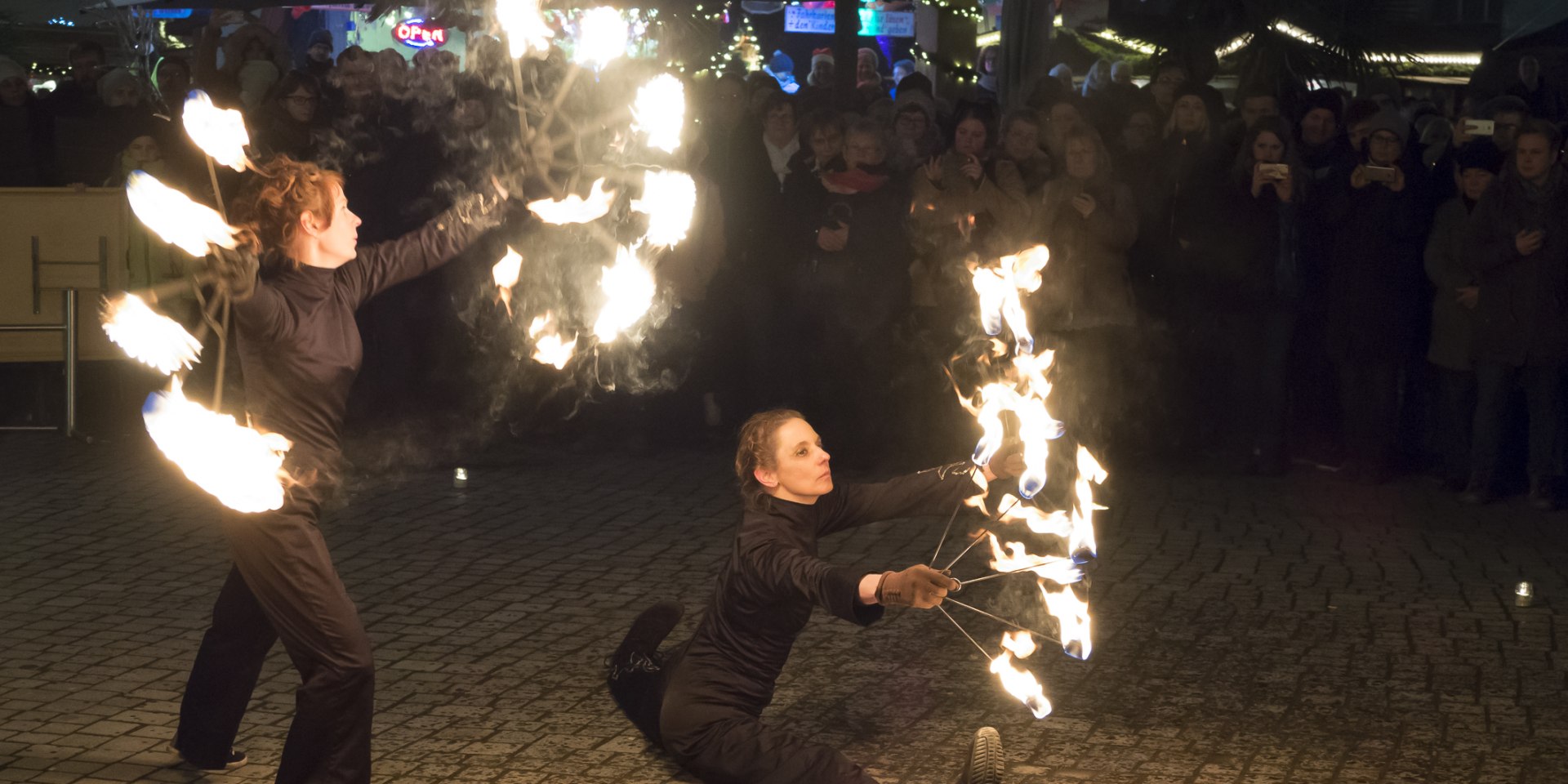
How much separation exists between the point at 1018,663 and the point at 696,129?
5.24 m

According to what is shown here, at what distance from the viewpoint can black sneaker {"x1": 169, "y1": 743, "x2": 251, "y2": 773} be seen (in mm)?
5273

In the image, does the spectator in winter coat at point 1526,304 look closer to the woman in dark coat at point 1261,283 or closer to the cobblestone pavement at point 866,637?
the cobblestone pavement at point 866,637

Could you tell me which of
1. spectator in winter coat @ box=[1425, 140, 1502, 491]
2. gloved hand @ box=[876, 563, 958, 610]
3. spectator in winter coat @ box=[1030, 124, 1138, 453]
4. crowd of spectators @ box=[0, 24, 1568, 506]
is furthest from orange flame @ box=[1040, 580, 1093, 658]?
spectator in winter coat @ box=[1425, 140, 1502, 491]

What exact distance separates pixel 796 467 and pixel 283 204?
60.3 inches

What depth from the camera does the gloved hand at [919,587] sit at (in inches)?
165

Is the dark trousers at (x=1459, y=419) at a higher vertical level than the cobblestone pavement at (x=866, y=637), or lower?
higher

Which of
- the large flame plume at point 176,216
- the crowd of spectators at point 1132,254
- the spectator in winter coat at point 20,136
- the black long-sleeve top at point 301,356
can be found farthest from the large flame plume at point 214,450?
the spectator in winter coat at point 20,136

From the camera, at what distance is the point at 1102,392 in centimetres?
1080

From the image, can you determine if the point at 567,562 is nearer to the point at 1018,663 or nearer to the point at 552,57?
the point at 1018,663

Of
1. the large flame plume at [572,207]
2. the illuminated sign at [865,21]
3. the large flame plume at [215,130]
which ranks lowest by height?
the large flame plume at [572,207]

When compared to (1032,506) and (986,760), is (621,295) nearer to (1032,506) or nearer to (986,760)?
(1032,506)

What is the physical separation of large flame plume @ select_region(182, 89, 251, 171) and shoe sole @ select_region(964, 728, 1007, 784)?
96.5 inches

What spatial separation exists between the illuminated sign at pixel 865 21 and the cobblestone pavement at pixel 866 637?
2048 cm

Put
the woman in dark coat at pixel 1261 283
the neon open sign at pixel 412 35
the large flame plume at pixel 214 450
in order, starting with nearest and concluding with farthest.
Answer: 1. the large flame plume at pixel 214 450
2. the woman in dark coat at pixel 1261 283
3. the neon open sign at pixel 412 35
